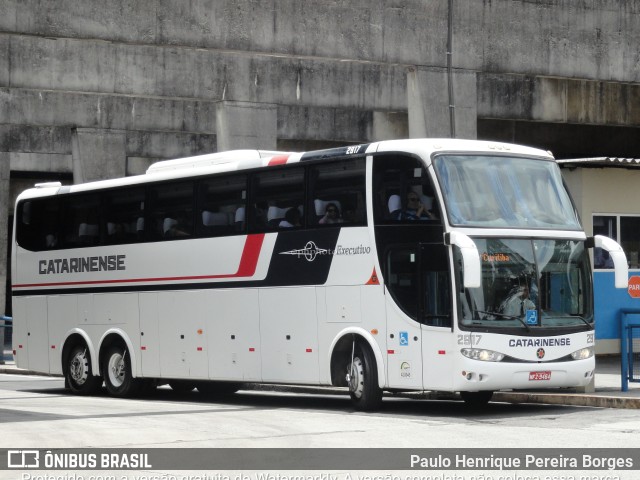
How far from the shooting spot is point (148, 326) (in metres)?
23.9

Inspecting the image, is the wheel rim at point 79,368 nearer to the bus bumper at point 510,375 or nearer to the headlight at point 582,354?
the bus bumper at point 510,375

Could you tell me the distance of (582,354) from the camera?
1931cm

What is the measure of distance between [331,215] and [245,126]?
11110 mm

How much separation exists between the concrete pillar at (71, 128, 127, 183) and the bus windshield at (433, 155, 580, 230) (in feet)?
56.1

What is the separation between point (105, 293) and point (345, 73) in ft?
34.1

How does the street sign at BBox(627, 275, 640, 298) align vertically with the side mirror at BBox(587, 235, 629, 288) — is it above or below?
below

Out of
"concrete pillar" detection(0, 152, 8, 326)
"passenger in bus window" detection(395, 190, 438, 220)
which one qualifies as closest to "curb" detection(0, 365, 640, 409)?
"passenger in bus window" detection(395, 190, 438, 220)

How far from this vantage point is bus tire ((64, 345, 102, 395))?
25109mm

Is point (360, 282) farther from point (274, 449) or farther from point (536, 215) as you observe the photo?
point (274, 449)

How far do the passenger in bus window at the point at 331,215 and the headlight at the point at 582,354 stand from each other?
145 inches

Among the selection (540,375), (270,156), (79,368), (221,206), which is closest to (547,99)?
(270,156)

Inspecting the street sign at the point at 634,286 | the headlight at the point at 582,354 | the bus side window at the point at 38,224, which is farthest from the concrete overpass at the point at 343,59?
the headlight at the point at 582,354

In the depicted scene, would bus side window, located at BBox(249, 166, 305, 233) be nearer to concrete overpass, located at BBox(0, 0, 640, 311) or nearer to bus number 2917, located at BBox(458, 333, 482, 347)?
bus number 2917, located at BBox(458, 333, 482, 347)

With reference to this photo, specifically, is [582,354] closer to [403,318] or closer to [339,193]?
[403,318]
